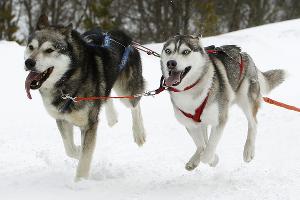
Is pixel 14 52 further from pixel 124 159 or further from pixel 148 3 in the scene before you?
pixel 148 3

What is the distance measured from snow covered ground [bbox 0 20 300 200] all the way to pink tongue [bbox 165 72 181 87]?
0.84m

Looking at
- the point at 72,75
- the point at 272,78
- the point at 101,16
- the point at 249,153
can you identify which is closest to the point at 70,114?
the point at 72,75

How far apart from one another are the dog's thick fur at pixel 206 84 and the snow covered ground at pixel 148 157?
0.35m

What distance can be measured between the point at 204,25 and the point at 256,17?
612 centimetres

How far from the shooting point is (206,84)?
411cm

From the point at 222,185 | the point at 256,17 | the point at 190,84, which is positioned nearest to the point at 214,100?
the point at 190,84

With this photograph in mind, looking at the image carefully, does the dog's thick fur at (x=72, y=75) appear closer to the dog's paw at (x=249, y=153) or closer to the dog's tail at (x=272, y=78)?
the dog's paw at (x=249, y=153)

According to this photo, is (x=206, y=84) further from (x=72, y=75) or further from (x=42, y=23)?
(x=42, y=23)

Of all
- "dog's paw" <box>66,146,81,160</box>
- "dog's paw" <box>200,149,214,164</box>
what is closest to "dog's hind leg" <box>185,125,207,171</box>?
"dog's paw" <box>200,149,214,164</box>

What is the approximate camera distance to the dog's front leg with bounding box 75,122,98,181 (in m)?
4.30

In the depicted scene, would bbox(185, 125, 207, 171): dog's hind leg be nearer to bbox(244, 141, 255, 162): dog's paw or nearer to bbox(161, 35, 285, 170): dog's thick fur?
bbox(161, 35, 285, 170): dog's thick fur

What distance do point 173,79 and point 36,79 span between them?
1043 mm

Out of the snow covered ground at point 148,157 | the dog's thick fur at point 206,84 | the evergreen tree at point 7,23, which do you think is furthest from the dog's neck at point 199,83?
the evergreen tree at point 7,23

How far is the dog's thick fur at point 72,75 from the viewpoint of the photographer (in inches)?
158
